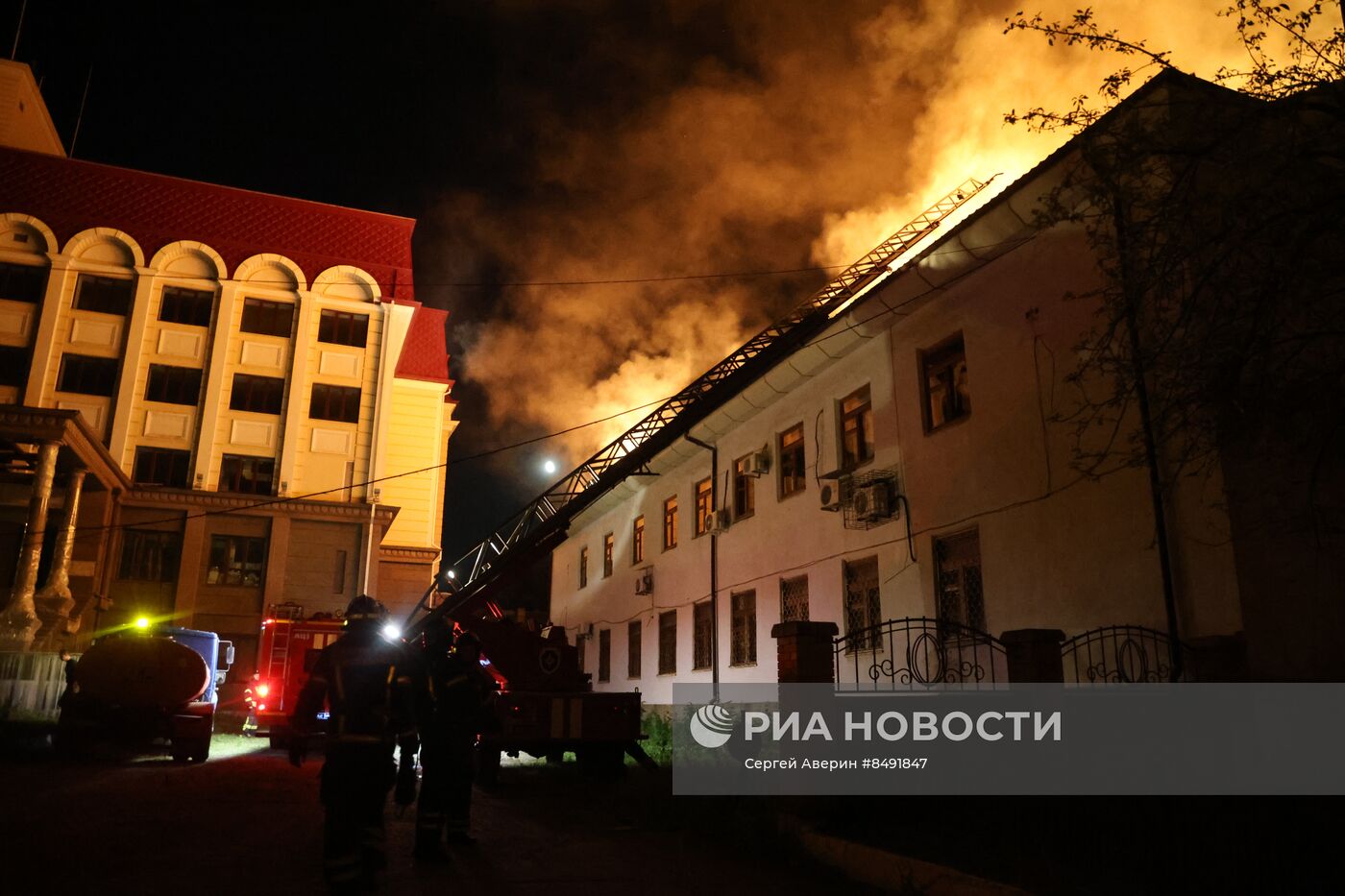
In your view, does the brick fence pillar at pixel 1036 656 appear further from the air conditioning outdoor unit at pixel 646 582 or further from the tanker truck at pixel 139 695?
the air conditioning outdoor unit at pixel 646 582

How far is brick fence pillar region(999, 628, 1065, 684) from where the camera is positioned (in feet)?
26.7

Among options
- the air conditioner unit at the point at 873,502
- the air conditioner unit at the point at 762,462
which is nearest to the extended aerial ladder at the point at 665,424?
the air conditioner unit at the point at 762,462

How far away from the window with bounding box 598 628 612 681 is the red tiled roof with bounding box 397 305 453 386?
15.4 metres

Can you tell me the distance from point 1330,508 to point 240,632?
30.3 metres

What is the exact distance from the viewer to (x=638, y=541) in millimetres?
24703

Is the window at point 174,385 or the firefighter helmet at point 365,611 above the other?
the window at point 174,385

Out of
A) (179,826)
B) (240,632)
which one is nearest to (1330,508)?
(179,826)

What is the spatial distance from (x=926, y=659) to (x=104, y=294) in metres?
31.5

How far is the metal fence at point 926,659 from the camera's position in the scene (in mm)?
11258

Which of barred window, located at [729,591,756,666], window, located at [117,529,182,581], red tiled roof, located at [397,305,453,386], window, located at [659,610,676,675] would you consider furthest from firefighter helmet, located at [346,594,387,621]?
red tiled roof, located at [397,305,453,386]

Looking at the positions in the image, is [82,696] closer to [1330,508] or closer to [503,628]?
[503,628]

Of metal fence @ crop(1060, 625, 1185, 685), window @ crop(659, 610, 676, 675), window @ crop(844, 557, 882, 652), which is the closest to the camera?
metal fence @ crop(1060, 625, 1185, 685)

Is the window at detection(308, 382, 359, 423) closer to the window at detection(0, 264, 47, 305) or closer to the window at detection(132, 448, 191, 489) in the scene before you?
the window at detection(132, 448, 191, 489)

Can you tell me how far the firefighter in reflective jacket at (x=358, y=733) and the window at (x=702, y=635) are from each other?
13.4m
